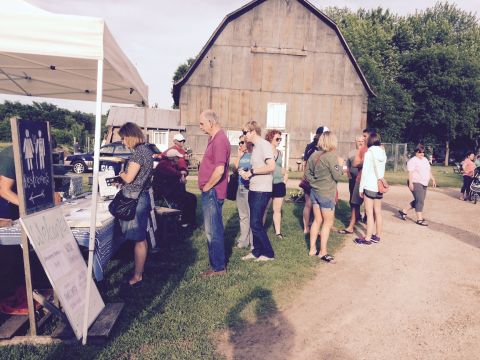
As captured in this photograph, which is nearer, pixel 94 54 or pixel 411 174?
pixel 94 54

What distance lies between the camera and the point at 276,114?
21.3 meters

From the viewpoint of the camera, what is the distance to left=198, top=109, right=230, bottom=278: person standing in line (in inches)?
177

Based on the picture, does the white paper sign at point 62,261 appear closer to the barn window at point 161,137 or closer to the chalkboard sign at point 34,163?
the chalkboard sign at point 34,163

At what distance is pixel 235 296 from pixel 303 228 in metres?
3.82

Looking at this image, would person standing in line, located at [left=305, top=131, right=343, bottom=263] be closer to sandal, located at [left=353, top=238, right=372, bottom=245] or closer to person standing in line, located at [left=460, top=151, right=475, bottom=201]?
sandal, located at [left=353, top=238, right=372, bottom=245]

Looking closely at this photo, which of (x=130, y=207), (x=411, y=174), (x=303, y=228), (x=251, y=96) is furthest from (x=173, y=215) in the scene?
(x=251, y=96)

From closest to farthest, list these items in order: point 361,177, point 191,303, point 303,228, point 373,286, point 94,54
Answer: point 94,54 < point 191,303 < point 373,286 < point 361,177 < point 303,228

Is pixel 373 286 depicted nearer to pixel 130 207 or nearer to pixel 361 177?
pixel 361 177

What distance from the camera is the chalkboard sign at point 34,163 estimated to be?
2.99 m

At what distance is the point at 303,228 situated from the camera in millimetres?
7758

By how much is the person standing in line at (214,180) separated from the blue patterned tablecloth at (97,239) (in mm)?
1189

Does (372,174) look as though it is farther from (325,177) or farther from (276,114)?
(276,114)

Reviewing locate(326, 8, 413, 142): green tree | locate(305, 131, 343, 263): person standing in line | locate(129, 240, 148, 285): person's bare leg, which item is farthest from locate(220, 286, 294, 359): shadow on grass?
locate(326, 8, 413, 142): green tree

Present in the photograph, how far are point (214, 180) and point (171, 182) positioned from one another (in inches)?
92.9
